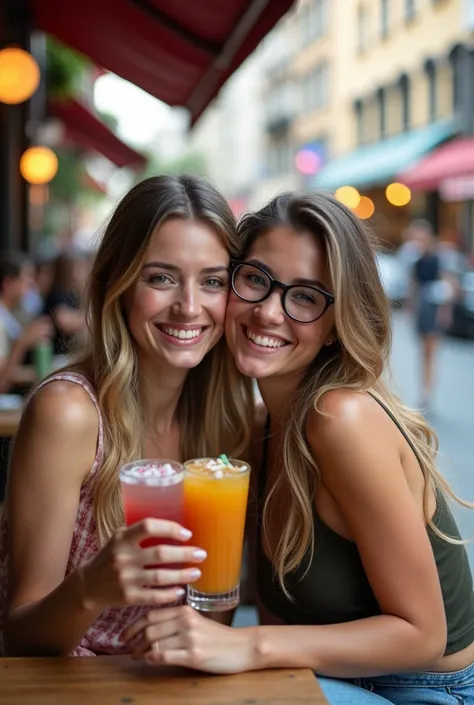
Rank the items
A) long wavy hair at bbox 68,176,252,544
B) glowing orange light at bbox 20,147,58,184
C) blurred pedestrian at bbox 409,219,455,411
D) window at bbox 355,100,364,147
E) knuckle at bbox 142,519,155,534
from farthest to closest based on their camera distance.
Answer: window at bbox 355,100,364,147 → glowing orange light at bbox 20,147,58,184 → blurred pedestrian at bbox 409,219,455,411 → long wavy hair at bbox 68,176,252,544 → knuckle at bbox 142,519,155,534

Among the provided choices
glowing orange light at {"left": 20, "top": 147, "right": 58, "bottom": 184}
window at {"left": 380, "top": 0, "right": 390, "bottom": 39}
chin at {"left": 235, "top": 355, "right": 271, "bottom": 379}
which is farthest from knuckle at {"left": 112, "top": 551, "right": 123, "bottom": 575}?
window at {"left": 380, "top": 0, "right": 390, "bottom": 39}

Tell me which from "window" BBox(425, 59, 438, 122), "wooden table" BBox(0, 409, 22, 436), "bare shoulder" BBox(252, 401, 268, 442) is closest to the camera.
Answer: "bare shoulder" BBox(252, 401, 268, 442)

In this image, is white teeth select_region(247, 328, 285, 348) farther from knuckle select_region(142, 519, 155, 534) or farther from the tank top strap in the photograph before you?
knuckle select_region(142, 519, 155, 534)

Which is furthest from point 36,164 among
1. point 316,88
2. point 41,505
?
point 316,88

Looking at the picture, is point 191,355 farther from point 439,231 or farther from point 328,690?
point 439,231

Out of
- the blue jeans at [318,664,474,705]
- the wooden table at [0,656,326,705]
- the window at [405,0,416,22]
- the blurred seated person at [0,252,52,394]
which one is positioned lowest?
the blue jeans at [318,664,474,705]

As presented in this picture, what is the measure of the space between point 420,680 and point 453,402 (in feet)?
22.4

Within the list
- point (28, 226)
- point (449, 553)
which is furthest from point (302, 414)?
point (28, 226)

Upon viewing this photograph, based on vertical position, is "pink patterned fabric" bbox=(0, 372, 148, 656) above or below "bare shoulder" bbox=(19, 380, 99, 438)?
below

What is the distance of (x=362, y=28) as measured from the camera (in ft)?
86.3

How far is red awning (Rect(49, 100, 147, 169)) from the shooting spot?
38.8 ft

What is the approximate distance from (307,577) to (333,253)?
677 millimetres

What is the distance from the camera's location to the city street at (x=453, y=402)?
213 inches

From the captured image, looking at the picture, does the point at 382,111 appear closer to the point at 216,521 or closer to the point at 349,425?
the point at 349,425
